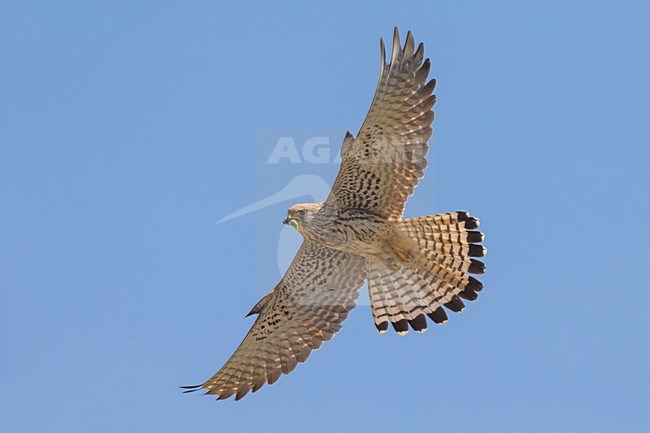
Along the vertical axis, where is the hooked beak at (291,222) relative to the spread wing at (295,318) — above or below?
above

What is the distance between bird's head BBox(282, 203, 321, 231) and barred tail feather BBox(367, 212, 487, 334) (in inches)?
39.1

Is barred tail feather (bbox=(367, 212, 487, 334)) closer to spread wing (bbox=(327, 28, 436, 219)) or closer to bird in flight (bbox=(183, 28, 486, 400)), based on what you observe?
bird in flight (bbox=(183, 28, 486, 400))

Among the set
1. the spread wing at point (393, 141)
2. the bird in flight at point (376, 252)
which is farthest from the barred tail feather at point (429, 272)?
the spread wing at point (393, 141)

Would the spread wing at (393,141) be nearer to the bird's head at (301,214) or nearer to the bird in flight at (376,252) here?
the bird in flight at (376,252)

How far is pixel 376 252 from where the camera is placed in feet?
41.3

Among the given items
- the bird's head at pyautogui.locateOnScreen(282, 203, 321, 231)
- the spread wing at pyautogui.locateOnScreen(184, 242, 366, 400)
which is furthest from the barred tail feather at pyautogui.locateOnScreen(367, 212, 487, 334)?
the bird's head at pyautogui.locateOnScreen(282, 203, 321, 231)

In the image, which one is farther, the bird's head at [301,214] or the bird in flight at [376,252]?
the bird's head at [301,214]

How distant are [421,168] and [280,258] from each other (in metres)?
2.58

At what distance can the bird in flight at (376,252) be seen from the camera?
1172cm

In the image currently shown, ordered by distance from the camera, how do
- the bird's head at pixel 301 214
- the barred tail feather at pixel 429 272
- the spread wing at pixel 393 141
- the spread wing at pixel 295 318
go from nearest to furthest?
1. the spread wing at pixel 393 141
2. the barred tail feather at pixel 429 272
3. the bird's head at pixel 301 214
4. the spread wing at pixel 295 318

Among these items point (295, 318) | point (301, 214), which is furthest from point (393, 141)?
point (295, 318)

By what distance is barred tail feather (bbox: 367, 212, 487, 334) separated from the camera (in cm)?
1221

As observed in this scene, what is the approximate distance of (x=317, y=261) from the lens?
523 inches

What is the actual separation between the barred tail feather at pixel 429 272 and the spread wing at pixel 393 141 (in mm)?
388
